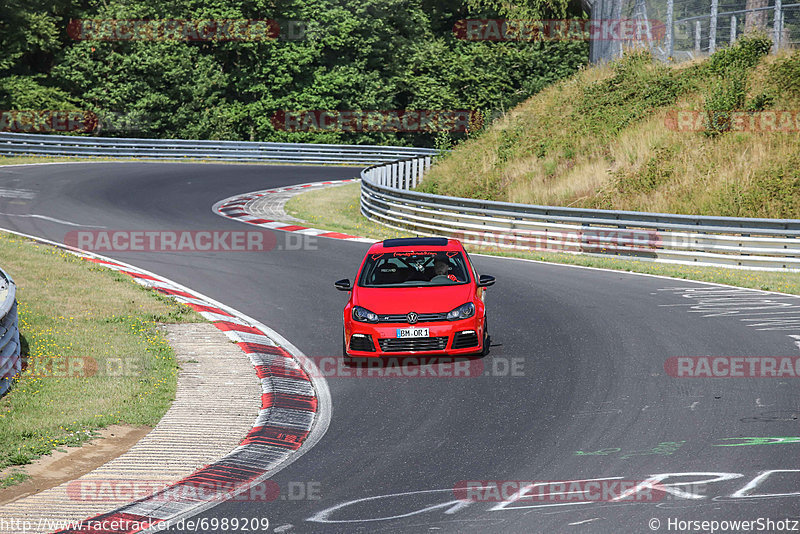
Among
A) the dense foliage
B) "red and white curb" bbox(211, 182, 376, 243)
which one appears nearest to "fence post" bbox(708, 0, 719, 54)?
"red and white curb" bbox(211, 182, 376, 243)

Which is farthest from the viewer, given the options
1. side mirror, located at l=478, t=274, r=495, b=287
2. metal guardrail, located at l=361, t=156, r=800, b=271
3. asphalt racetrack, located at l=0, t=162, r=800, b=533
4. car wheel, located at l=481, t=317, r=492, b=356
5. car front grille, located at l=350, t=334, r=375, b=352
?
metal guardrail, located at l=361, t=156, r=800, b=271

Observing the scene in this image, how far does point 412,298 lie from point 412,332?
1.80ft

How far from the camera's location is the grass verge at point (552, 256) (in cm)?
1788

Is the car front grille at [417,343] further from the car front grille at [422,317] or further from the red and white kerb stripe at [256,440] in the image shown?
the red and white kerb stripe at [256,440]

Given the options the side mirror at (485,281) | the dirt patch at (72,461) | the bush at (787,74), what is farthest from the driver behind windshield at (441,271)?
the bush at (787,74)

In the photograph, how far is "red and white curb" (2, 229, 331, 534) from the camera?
24.0ft

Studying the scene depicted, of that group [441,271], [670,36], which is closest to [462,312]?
Result: [441,271]

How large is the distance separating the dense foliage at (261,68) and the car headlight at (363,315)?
119 ft

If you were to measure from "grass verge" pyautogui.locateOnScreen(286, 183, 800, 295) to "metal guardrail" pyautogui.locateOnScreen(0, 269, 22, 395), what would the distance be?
12129mm

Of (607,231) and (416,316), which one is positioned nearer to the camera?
(416,316)

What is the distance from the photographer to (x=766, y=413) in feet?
31.2

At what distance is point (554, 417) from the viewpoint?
957cm

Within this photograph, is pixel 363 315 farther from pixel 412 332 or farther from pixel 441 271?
pixel 441 271

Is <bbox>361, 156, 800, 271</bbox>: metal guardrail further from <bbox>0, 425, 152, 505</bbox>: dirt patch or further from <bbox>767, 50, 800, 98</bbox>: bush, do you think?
<bbox>0, 425, 152, 505</bbox>: dirt patch
